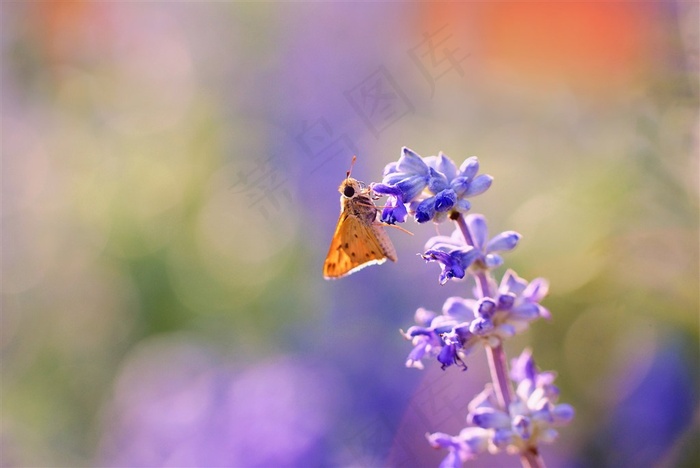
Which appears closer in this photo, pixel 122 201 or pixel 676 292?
pixel 676 292

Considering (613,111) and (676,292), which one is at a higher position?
(613,111)

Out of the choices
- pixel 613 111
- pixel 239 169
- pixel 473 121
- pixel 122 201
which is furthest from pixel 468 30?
pixel 122 201

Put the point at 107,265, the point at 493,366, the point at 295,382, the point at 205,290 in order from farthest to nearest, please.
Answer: the point at 107,265 → the point at 205,290 → the point at 295,382 → the point at 493,366

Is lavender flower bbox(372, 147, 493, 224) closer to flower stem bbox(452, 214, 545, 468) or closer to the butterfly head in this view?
flower stem bbox(452, 214, 545, 468)

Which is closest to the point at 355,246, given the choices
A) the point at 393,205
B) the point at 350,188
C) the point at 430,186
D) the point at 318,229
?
the point at 350,188

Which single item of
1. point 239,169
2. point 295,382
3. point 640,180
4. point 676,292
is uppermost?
point 239,169

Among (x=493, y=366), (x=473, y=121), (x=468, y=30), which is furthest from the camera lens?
(x=468, y=30)

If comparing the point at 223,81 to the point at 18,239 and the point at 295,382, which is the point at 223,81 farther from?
the point at 295,382
